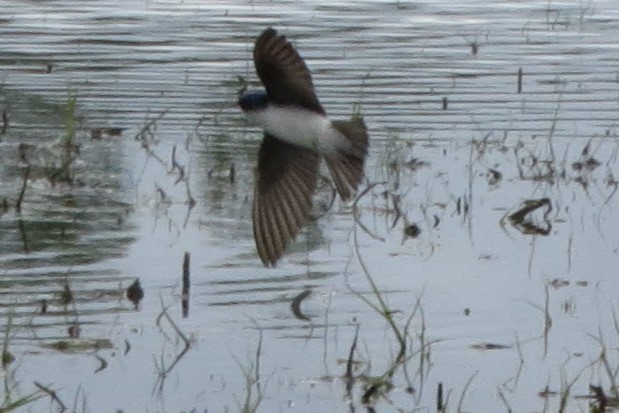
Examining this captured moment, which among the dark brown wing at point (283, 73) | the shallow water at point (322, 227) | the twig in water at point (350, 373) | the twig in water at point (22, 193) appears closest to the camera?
the twig in water at point (350, 373)

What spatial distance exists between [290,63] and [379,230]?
1239 mm

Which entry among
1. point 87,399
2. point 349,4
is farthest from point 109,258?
point 349,4

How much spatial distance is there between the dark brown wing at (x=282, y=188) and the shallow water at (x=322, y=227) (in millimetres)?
200

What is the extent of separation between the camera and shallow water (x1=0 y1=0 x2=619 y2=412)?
5113 millimetres

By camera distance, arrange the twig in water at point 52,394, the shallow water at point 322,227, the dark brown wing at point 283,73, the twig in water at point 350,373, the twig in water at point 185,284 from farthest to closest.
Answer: the twig in water at point 185,284 → the dark brown wing at point 283,73 → the shallow water at point 322,227 → the twig in water at point 350,373 → the twig in water at point 52,394

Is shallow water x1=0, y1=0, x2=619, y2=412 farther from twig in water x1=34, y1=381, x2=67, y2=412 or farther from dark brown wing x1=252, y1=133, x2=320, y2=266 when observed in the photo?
dark brown wing x1=252, y1=133, x2=320, y2=266

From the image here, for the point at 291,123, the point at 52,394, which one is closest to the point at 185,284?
the point at 291,123

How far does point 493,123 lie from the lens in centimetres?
875

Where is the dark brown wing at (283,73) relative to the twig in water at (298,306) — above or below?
above

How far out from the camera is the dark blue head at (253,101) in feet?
18.5

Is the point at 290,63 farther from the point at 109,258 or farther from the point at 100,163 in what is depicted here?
the point at 100,163

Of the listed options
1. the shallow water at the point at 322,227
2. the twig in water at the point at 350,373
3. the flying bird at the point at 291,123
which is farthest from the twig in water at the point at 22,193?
the twig in water at the point at 350,373

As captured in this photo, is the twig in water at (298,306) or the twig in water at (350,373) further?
the twig in water at (298,306)

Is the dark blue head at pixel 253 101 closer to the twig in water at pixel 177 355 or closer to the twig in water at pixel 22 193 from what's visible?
the twig in water at pixel 177 355
